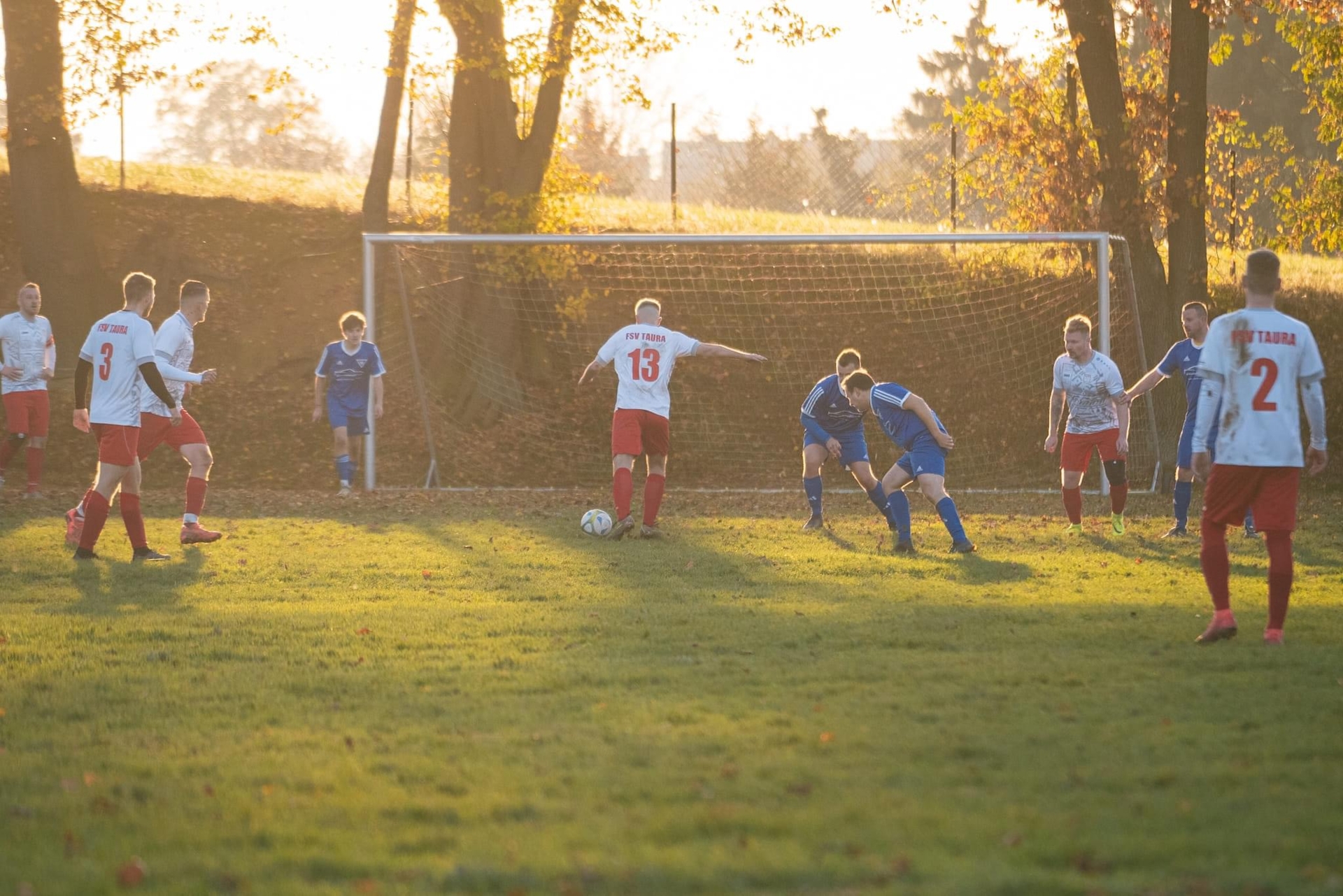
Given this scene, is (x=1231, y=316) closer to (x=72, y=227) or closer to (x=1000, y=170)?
(x=1000, y=170)

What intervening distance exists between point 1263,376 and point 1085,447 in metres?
5.14

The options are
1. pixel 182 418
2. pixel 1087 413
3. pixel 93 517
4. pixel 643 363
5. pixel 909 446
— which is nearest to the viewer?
pixel 93 517

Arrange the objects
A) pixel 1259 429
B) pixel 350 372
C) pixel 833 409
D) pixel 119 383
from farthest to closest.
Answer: pixel 350 372
pixel 833 409
pixel 119 383
pixel 1259 429

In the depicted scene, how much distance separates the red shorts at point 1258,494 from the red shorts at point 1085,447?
16.1 feet

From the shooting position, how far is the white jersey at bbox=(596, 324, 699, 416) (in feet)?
36.4

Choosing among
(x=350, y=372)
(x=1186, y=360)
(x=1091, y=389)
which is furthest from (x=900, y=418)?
(x=350, y=372)

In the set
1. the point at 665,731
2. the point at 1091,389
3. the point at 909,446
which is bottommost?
the point at 665,731

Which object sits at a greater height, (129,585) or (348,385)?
Result: (348,385)

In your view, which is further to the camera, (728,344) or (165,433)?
(728,344)

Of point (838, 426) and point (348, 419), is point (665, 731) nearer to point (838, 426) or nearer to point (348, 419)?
point (838, 426)

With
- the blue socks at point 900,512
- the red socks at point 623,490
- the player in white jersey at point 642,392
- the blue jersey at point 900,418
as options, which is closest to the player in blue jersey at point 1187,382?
the blue jersey at point 900,418

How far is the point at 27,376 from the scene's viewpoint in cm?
1359

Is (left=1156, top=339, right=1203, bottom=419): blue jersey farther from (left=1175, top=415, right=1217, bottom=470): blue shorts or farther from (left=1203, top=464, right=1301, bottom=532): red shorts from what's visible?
(left=1203, top=464, right=1301, bottom=532): red shorts

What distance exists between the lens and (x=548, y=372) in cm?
1939
